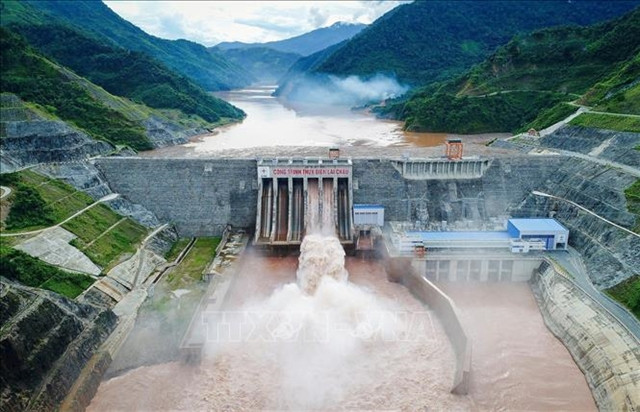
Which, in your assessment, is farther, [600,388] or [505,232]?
[505,232]

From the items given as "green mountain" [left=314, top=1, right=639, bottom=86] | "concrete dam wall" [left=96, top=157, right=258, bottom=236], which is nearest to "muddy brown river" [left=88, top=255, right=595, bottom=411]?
"concrete dam wall" [left=96, top=157, right=258, bottom=236]

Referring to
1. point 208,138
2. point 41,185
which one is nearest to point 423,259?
point 41,185

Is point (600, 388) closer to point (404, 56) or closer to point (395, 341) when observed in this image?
point (395, 341)

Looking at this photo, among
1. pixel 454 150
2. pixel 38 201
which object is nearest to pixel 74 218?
pixel 38 201

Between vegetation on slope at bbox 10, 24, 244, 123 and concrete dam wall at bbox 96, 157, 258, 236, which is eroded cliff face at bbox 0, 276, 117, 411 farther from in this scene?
vegetation on slope at bbox 10, 24, 244, 123

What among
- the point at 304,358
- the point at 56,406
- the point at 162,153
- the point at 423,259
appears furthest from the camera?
the point at 162,153

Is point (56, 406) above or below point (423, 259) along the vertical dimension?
below
